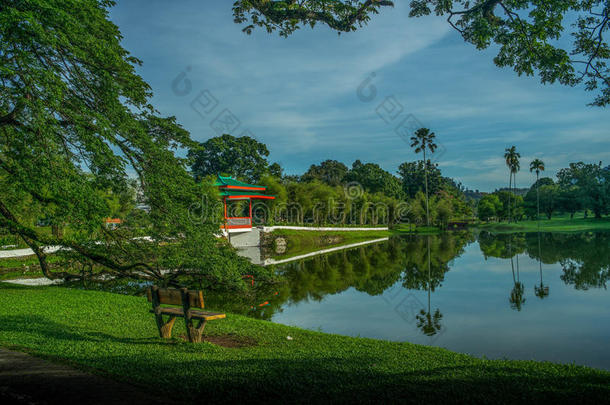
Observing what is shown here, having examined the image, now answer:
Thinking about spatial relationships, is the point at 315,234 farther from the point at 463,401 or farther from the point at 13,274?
the point at 463,401

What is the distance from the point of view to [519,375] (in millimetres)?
4535

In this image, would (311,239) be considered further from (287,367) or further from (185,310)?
(287,367)

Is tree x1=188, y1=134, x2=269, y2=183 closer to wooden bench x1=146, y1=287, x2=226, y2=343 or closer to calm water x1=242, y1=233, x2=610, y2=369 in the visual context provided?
calm water x1=242, y1=233, x2=610, y2=369

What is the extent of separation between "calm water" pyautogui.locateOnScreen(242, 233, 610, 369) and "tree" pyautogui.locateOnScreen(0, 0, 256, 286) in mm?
3522

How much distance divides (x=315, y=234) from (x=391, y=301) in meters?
23.7

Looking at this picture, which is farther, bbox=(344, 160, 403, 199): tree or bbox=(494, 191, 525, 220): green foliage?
bbox=(494, 191, 525, 220): green foliage

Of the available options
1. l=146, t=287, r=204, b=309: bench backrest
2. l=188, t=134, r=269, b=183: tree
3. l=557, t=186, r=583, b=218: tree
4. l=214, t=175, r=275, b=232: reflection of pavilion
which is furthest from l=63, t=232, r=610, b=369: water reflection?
l=557, t=186, r=583, b=218: tree

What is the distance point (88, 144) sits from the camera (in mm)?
6008

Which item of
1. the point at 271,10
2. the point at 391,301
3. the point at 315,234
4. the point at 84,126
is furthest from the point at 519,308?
the point at 315,234

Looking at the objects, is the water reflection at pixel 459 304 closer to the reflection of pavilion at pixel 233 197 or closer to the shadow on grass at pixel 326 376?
the shadow on grass at pixel 326 376

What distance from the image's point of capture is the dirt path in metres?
3.29

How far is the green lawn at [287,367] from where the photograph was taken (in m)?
3.65

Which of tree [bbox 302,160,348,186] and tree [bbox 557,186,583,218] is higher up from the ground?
tree [bbox 302,160,348,186]

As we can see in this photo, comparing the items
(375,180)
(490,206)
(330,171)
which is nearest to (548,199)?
(490,206)
